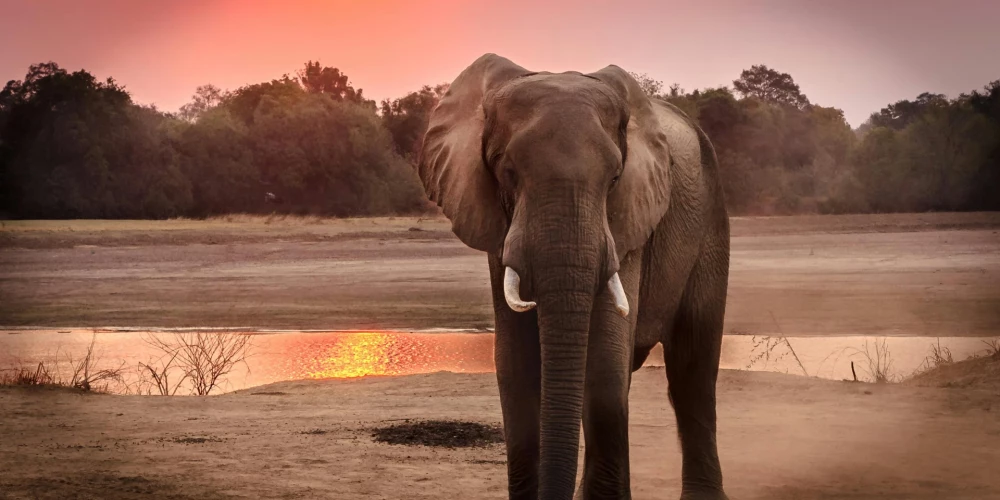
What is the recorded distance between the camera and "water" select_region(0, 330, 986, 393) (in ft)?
50.2

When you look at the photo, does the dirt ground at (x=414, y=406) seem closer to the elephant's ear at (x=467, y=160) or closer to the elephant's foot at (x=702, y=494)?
the elephant's foot at (x=702, y=494)

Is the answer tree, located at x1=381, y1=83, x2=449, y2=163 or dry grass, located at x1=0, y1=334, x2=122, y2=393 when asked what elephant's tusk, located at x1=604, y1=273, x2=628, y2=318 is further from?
tree, located at x1=381, y1=83, x2=449, y2=163

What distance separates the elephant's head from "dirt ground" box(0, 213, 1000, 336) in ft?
43.3

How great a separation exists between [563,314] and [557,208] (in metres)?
0.44

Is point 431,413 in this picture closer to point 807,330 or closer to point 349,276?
point 807,330

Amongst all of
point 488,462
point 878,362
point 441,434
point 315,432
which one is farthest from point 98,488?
point 878,362

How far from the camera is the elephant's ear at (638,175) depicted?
5.91 meters

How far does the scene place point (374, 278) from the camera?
2412 cm

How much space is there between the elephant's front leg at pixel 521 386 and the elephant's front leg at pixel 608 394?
0.82 ft

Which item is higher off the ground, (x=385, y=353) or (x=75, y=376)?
(x=75, y=376)

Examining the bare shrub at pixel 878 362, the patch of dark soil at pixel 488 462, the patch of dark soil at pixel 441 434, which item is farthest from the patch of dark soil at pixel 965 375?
the patch of dark soil at pixel 488 462

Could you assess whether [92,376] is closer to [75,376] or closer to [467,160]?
[75,376]

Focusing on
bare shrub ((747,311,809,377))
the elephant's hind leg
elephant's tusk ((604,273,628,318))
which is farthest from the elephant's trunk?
bare shrub ((747,311,809,377))

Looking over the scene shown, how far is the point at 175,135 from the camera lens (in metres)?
42.9
